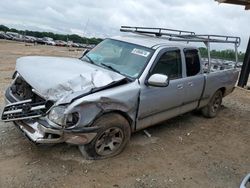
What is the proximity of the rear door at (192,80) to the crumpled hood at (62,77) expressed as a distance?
177 centimetres

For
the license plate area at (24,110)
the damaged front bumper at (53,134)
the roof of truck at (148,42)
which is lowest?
the damaged front bumper at (53,134)

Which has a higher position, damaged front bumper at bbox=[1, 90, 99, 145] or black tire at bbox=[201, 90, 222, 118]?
damaged front bumper at bbox=[1, 90, 99, 145]

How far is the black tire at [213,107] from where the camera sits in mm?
7599

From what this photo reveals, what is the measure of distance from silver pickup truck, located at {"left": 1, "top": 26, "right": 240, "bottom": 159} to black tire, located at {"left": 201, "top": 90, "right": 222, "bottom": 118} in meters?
0.86

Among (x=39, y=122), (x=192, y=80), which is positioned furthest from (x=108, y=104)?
(x=192, y=80)

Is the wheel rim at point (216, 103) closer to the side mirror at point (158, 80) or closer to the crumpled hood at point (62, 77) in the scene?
the side mirror at point (158, 80)

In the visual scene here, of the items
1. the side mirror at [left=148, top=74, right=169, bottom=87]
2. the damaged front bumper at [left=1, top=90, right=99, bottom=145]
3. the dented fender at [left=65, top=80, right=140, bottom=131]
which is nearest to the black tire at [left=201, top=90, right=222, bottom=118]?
the side mirror at [left=148, top=74, right=169, bottom=87]

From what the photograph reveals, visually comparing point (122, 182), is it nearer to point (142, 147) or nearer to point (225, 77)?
point (142, 147)

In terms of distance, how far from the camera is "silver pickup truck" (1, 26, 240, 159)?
4324mm

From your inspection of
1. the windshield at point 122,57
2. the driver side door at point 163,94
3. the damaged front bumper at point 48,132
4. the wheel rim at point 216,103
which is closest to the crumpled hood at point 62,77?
the windshield at point 122,57

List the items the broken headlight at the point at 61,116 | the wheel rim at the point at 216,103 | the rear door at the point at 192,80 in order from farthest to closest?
the wheel rim at the point at 216,103 → the rear door at the point at 192,80 → the broken headlight at the point at 61,116

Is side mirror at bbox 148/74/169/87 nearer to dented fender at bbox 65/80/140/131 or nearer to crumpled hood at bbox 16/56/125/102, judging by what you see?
dented fender at bbox 65/80/140/131

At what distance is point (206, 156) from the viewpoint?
17.9 feet

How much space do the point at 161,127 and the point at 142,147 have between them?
1.28 metres
